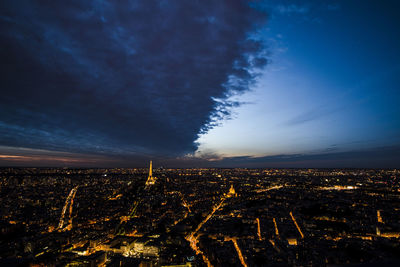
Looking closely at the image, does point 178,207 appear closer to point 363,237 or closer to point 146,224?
point 146,224

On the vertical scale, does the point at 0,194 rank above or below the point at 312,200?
above

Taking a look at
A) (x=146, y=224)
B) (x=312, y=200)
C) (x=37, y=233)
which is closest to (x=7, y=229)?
(x=37, y=233)

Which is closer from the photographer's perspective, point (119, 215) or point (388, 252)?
point (388, 252)

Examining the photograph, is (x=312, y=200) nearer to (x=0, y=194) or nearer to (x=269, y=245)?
(x=269, y=245)

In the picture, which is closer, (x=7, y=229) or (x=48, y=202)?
(x=7, y=229)

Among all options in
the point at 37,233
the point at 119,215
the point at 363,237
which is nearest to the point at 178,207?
the point at 119,215

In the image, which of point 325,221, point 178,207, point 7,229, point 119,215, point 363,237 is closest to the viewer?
point 363,237

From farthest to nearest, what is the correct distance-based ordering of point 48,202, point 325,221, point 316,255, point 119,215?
point 48,202 < point 119,215 < point 325,221 < point 316,255

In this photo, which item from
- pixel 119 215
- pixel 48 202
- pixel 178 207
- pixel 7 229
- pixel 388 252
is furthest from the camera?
pixel 48 202

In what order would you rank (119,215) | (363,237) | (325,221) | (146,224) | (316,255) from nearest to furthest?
1. (316,255)
2. (363,237)
3. (146,224)
4. (325,221)
5. (119,215)

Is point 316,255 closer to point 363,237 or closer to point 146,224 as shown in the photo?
point 363,237
